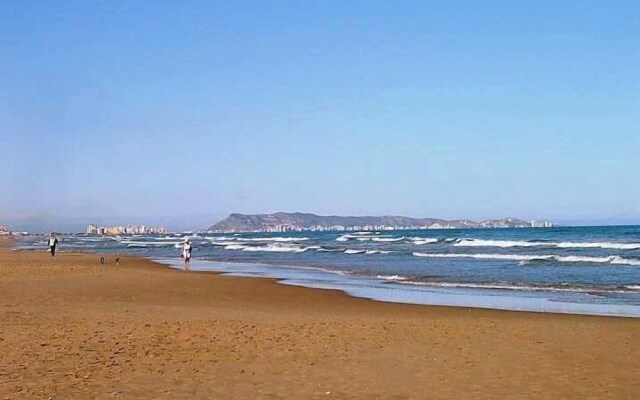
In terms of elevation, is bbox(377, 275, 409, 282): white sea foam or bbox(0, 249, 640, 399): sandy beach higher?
bbox(0, 249, 640, 399): sandy beach

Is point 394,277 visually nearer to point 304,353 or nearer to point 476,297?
point 476,297

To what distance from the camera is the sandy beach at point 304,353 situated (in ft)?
24.8

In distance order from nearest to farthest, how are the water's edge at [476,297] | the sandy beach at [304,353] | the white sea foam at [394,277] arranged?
the sandy beach at [304,353]
the water's edge at [476,297]
the white sea foam at [394,277]

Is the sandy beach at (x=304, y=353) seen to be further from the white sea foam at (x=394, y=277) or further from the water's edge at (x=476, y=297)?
the white sea foam at (x=394, y=277)

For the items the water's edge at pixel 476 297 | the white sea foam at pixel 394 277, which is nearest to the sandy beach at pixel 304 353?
the water's edge at pixel 476 297

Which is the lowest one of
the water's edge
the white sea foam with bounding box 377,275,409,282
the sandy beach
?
the water's edge

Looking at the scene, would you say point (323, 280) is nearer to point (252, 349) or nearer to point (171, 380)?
point (252, 349)

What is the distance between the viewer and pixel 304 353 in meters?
9.71

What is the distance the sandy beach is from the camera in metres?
7.57

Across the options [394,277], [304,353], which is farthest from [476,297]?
[304,353]

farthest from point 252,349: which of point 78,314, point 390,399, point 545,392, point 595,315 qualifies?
point 595,315

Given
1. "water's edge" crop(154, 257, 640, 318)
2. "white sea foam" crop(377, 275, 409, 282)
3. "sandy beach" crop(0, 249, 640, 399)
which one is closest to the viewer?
"sandy beach" crop(0, 249, 640, 399)

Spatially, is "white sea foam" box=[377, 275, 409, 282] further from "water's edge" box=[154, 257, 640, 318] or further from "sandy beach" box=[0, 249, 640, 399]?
"sandy beach" box=[0, 249, 640, 399]

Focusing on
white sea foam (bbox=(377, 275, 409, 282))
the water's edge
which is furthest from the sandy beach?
white sea foam (bbox=(377, 275, 409, 282))
